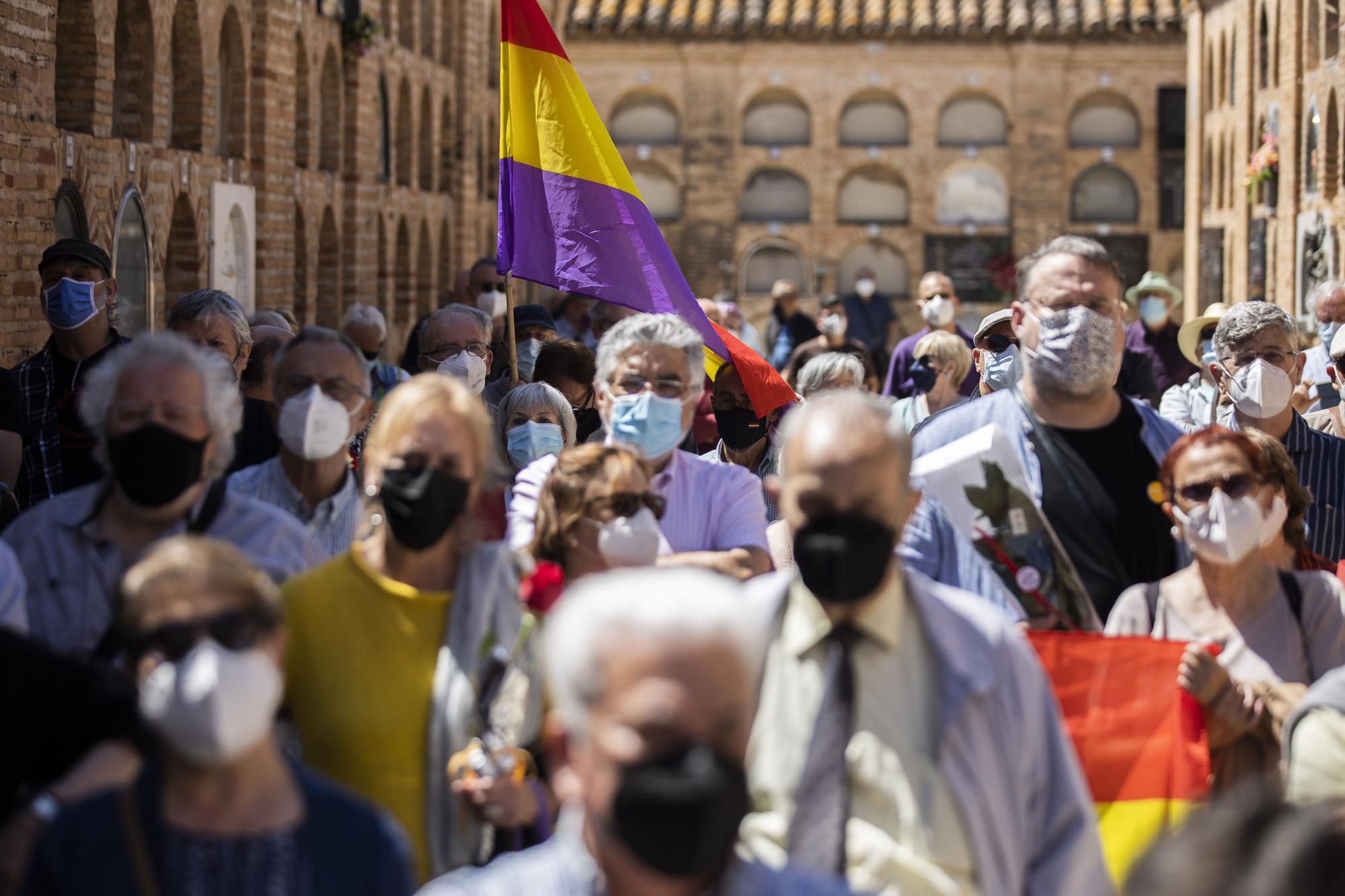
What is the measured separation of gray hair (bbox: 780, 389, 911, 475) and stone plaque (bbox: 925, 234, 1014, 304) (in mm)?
35122

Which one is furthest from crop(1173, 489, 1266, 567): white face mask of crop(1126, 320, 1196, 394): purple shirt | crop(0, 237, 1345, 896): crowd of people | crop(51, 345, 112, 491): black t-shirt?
crop(1126, 320, 1196, 394): purple shirt

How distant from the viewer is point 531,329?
11.3m

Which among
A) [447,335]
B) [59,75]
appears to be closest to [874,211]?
[59,75]

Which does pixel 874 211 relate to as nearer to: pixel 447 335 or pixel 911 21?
pixel 911 21

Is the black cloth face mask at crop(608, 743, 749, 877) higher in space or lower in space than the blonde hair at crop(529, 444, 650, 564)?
lower

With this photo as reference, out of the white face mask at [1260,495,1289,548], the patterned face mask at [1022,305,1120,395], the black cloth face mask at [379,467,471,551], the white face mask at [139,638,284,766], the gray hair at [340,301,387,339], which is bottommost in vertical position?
the white face mask at [139,638,284,766]

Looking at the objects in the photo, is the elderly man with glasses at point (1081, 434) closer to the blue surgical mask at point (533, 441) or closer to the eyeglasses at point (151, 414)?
the eyeglasses at point (151, 414)

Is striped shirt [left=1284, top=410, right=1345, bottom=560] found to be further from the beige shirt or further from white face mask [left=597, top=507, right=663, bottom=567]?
the beige shirt

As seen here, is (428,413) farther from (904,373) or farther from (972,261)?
(972,261)

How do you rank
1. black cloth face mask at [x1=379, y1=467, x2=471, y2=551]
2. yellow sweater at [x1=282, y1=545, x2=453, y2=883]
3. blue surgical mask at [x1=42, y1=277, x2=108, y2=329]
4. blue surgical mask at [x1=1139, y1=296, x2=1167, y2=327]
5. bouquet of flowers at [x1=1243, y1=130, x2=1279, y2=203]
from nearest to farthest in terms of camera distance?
A: yellow sweater at [x1=282, y1=545, x2=453, y2=883] → black cloth face mask at [x1=379, y1=467, x2=471, y2=551] → blue surgical mask at [x1=42, y1=277, x2=108, y2=329] → blue surgical mask at [x1=1139, y1=296, x2=1167, y2=327] → bouquet of flowers at [x1=1243, y1=130, x2=1279, y2=203]

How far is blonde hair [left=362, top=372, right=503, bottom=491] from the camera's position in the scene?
167 inches

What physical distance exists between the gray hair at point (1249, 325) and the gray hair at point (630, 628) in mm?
4932

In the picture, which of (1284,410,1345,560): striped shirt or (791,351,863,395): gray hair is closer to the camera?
(1284,410,1345,560): striped shirt

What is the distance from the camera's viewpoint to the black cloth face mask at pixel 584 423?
887 centimetres
